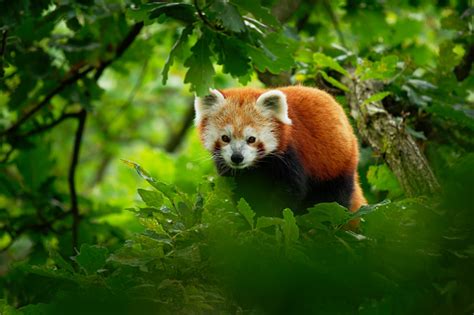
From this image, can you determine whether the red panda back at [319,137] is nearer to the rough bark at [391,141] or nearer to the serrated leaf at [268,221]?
the rough bark at [391,141]

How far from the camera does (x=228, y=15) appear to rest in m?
3.32

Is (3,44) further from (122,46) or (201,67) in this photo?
(122,46)

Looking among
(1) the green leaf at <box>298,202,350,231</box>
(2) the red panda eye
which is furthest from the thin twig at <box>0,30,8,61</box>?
(1) the green leaf at <box>298,202,350,231</box>

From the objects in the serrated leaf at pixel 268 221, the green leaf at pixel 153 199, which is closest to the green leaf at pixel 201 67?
the green leaf at pixel 153 199

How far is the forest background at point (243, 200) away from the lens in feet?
7.11

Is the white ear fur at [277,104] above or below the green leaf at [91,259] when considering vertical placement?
above

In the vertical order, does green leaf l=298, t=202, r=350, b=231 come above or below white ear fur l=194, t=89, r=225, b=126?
below

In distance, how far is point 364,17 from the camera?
6613mm

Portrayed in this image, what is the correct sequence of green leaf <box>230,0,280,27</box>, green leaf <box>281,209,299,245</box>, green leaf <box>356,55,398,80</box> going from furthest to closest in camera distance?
green leaf <box>356,55,398,80</box> < green leaf <box>230,0,280,27</box> < green leaf <box>281,209,299,245</box>

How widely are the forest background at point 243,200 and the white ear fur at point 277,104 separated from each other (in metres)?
0.36

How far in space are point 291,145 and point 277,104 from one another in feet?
0.90

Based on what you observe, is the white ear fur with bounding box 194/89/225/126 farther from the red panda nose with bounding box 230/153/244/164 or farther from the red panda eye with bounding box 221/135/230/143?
the red panda nose with bounding box 230/153/244/164

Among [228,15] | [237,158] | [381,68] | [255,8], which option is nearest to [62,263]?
[228,15]

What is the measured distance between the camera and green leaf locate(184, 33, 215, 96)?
3.61 m
